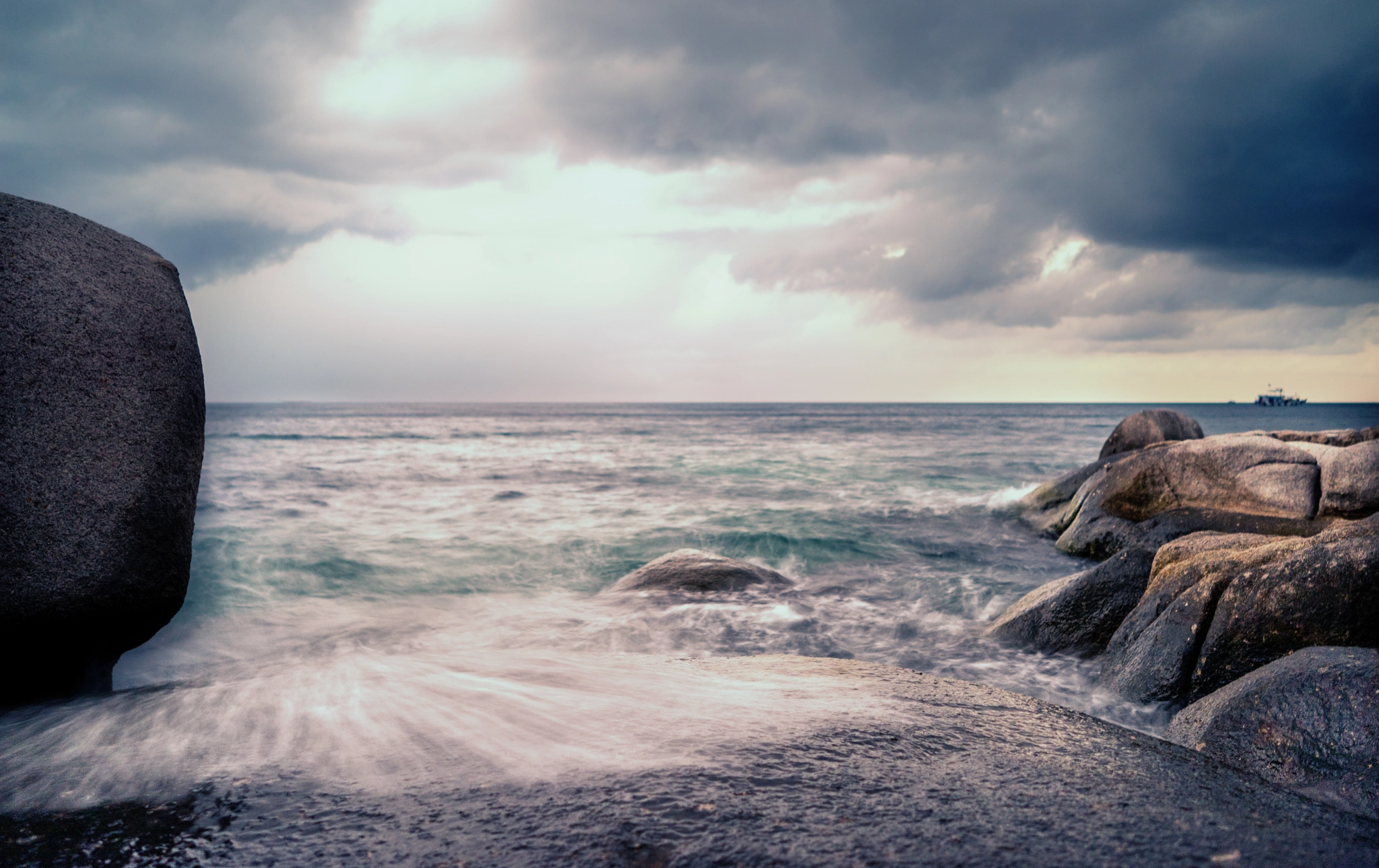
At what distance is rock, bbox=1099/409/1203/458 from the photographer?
39.1ft

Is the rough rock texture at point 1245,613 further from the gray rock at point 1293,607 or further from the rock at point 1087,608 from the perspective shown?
the rock at point 1087,608

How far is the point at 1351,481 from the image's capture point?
22.5 feet

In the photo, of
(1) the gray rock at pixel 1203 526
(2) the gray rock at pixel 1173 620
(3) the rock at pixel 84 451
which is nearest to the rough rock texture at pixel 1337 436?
(1) the gray rock at pixel 1203 526

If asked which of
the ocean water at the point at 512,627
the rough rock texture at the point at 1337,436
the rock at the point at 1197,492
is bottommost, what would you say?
the ocean water at the point at 512,627

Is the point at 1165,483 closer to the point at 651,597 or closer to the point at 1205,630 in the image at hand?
the point at 1205,630

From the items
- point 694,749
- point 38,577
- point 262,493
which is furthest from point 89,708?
point 262,493

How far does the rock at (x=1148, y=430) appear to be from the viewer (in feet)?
39.1

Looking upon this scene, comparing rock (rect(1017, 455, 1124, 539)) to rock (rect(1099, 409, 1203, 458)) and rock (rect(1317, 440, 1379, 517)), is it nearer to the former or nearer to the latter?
rock (rect(1099, 409, 1203, 458))

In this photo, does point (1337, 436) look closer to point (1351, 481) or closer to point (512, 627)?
point (1351, 481)

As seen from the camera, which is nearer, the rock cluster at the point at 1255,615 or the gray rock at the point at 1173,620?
the rock cluster at the point at 1255,615

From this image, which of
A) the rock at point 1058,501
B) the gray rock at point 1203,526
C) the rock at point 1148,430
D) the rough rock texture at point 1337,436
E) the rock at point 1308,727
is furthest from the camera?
the rock at point 1148,430

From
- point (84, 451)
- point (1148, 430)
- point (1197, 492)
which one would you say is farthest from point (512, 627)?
point (1148, 430)

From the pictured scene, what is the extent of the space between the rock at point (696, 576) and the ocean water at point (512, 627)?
0.30 metres

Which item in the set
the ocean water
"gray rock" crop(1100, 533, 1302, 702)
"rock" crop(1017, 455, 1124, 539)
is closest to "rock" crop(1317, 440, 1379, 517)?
"rock" crop(1017, 455, 1124, 539)
